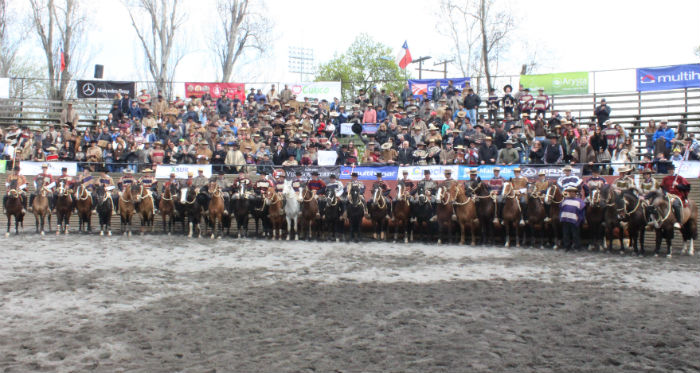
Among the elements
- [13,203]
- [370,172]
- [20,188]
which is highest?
[370,172]

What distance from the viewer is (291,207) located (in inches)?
765

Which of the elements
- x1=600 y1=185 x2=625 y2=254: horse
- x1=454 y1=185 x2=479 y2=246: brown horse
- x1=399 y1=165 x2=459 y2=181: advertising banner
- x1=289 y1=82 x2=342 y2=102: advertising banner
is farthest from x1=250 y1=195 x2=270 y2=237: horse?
x1=289 y1=82 x2=342 y2=102: advertising banner

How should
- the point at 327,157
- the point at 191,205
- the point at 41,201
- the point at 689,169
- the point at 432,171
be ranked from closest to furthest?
the point at 689,169, the point at 191,205, the point at 432,171, the point at 41,201, the point at 327,157

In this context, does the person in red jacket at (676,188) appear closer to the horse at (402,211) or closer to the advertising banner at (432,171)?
the advertising banner at (432,171)

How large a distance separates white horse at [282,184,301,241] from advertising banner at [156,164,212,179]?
4000 mm

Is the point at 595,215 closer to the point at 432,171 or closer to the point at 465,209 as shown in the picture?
the point at 465,209

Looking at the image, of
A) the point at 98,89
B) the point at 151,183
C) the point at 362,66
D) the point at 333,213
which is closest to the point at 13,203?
the point at 151,183

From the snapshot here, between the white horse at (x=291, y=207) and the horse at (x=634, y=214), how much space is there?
31.0 ft

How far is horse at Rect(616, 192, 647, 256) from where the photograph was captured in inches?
603

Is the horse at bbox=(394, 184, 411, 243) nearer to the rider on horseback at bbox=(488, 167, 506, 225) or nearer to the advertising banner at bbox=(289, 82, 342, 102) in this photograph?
the rider on horseback at bbox=(488, 167, 506, 225)

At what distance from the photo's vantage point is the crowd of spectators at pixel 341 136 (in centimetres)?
1964

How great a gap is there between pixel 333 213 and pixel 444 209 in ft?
11.4

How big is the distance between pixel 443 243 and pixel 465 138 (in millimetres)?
4862

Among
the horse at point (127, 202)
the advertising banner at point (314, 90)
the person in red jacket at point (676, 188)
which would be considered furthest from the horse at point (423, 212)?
the advertising banner at point (314, 90)
